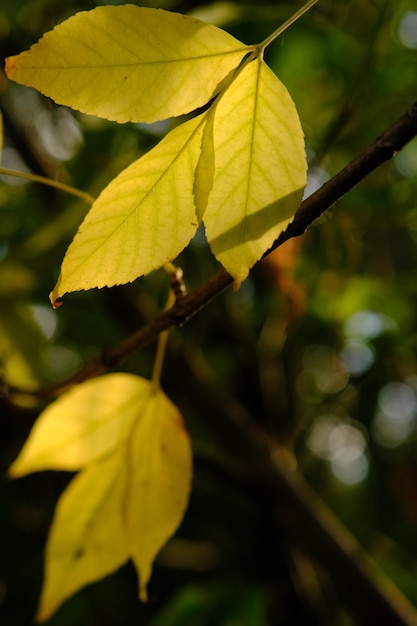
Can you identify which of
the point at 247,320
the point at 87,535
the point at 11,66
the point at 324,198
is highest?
the point at 11,66

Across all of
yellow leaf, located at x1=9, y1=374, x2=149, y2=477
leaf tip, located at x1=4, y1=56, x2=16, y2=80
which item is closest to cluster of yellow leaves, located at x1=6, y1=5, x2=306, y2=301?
leaf tip, located at x1=4, y1=56, x2=16, y2=80

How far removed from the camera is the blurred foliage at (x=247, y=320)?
34.7 inches

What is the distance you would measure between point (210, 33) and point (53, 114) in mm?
935

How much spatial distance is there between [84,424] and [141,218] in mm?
→ 256

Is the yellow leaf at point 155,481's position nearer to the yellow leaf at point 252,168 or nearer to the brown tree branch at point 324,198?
the brown tree branch at point 324,198

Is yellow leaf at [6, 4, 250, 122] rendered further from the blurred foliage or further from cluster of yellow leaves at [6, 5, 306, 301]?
the blurred foliage

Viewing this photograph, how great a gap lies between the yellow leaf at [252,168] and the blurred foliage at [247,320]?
1.07ft

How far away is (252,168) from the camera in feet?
1.07

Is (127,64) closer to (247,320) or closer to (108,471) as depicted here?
(108,471)

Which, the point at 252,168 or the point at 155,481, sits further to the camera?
the point at 155,481

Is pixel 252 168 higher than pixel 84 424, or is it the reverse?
pixel 252 168

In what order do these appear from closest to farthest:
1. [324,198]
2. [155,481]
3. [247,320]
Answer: [324,198], [155,481], [247,320]

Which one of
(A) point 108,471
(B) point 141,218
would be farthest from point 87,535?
(B) point 141,218

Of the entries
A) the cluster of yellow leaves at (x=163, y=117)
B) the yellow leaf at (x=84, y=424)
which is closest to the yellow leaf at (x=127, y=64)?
the cluster of yellow leaves at (x=163, y=117)
